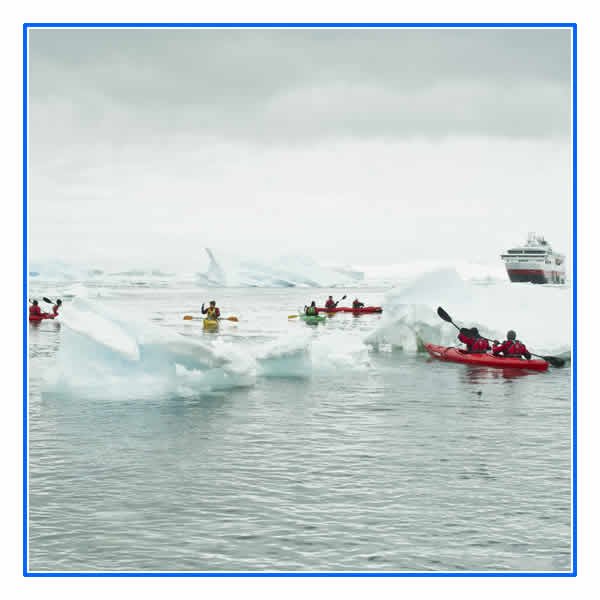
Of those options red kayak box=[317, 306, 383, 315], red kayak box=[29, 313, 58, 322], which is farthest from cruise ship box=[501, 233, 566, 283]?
red kayak box=[317, 306, 383, 315]

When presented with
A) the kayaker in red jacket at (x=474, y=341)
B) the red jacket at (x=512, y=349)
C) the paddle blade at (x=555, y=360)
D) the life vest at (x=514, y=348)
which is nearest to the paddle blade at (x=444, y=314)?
the kayaker in red jacket at (x=474, y=341)

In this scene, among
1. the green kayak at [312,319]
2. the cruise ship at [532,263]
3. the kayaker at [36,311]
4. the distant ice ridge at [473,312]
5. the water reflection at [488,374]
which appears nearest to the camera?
the cruise ship at [532,263]

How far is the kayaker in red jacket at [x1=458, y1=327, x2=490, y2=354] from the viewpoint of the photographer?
68.2 ft

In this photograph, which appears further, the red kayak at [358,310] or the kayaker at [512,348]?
the red kayak at [358,310]

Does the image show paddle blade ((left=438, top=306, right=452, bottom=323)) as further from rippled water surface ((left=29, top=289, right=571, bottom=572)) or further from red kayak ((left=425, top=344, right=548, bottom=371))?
rippled water surface ((left=29, top=289, right=571, bottom=572))

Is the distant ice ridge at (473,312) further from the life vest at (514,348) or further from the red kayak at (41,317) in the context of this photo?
the red kayak at (41,317)

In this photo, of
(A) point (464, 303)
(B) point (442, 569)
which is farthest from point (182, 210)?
(A) point (464, 303)

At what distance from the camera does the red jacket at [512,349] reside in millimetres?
19703

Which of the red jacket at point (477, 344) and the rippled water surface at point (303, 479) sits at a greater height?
the red jacket at point (477, 344)

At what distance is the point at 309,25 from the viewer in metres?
7.40

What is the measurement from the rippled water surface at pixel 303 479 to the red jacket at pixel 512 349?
2.65 meters

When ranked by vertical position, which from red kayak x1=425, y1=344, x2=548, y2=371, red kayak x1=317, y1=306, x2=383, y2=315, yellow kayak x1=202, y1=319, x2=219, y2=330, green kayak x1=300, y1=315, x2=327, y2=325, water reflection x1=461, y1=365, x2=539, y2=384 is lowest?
water reflection x1=461, y1=365, x2=539, y2=384

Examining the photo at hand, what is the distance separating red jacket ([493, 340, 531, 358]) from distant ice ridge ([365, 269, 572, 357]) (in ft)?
2.30

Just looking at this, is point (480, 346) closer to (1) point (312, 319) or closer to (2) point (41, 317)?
(1) point (312, 319)
